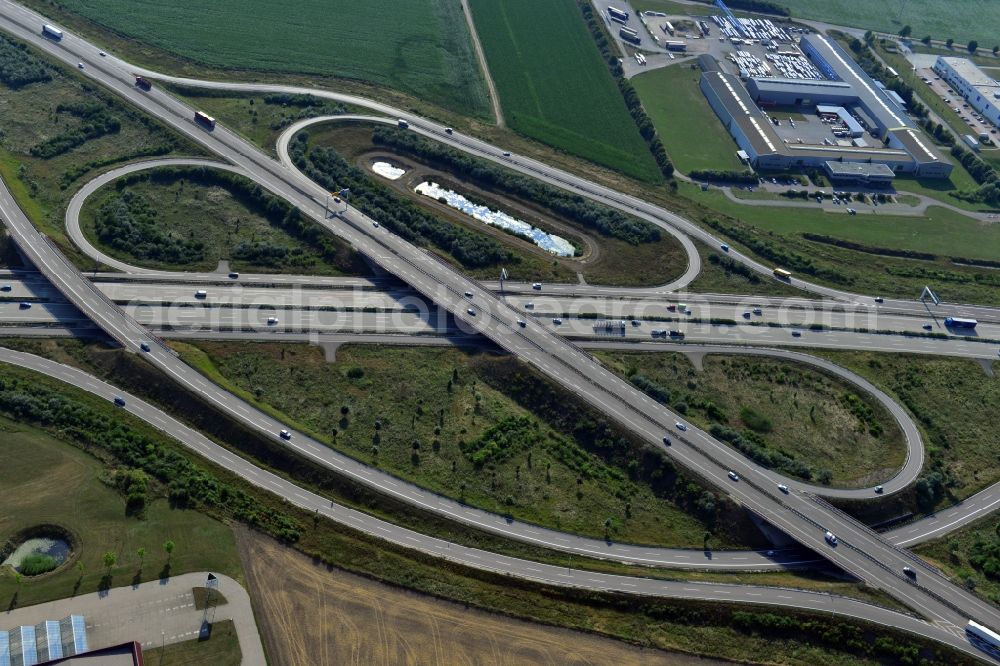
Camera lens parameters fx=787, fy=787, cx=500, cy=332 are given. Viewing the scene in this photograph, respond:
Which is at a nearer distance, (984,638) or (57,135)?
(984,638)

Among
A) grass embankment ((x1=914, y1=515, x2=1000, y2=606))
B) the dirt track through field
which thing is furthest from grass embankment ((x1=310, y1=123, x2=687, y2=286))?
the dirt track through field

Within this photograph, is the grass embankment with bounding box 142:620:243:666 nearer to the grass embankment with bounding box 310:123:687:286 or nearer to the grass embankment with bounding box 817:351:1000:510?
the grass embankment with bounding box 310:123:687:286

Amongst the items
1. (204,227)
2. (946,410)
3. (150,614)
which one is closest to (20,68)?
(204,227)

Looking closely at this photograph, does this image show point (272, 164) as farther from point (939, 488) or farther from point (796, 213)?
point (939, 488)

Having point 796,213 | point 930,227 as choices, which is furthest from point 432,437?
point 930,227

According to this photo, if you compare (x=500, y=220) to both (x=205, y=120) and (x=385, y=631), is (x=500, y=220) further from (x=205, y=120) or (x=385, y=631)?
(x=385, y=631)
